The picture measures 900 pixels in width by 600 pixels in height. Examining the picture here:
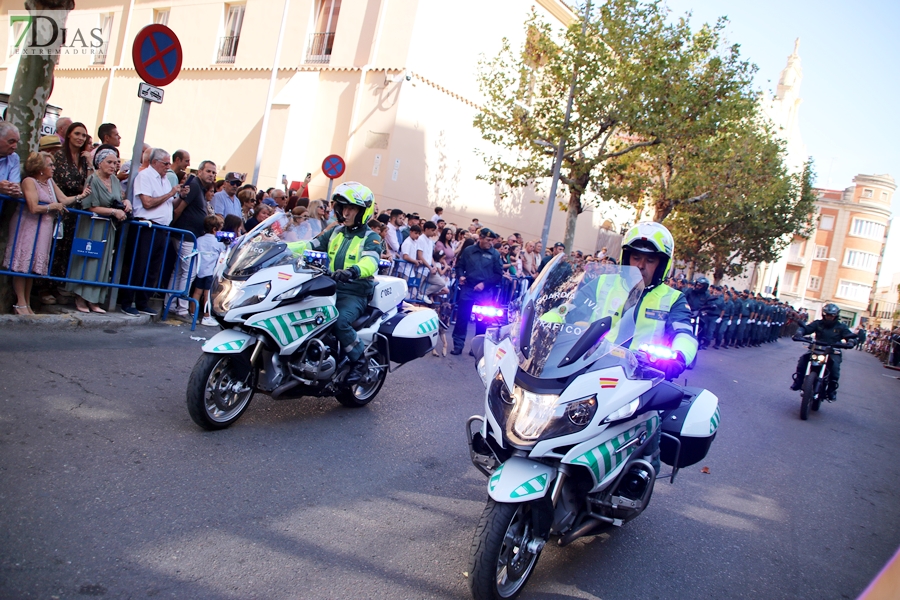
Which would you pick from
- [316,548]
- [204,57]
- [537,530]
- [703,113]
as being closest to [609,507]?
[537,530]

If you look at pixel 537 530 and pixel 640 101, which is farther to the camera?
pixel 640 101

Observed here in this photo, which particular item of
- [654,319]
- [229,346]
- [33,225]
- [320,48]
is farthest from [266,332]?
[320,48]

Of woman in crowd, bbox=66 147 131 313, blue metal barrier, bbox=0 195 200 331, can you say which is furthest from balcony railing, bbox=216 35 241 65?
woman in crowd, bbox=66 147 131 313

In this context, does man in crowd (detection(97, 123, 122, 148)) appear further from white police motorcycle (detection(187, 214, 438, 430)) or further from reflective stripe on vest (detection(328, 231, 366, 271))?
reflective stripe on vest (detection(328, 231, 366, 271))

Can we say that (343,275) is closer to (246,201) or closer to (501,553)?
(501,553)

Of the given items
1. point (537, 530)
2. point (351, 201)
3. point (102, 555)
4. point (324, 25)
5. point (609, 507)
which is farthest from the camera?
point (324, 25)

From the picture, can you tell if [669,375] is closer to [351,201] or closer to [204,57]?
[351,201]

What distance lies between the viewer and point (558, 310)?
3.67 meters

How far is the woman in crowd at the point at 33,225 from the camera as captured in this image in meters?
6.70

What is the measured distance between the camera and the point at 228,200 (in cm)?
973

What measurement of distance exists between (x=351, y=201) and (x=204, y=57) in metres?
23.1

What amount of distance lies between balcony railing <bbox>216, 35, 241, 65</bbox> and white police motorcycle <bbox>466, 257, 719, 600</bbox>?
2436 cm

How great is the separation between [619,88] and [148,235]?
15395 mm

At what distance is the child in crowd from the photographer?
8750mm
